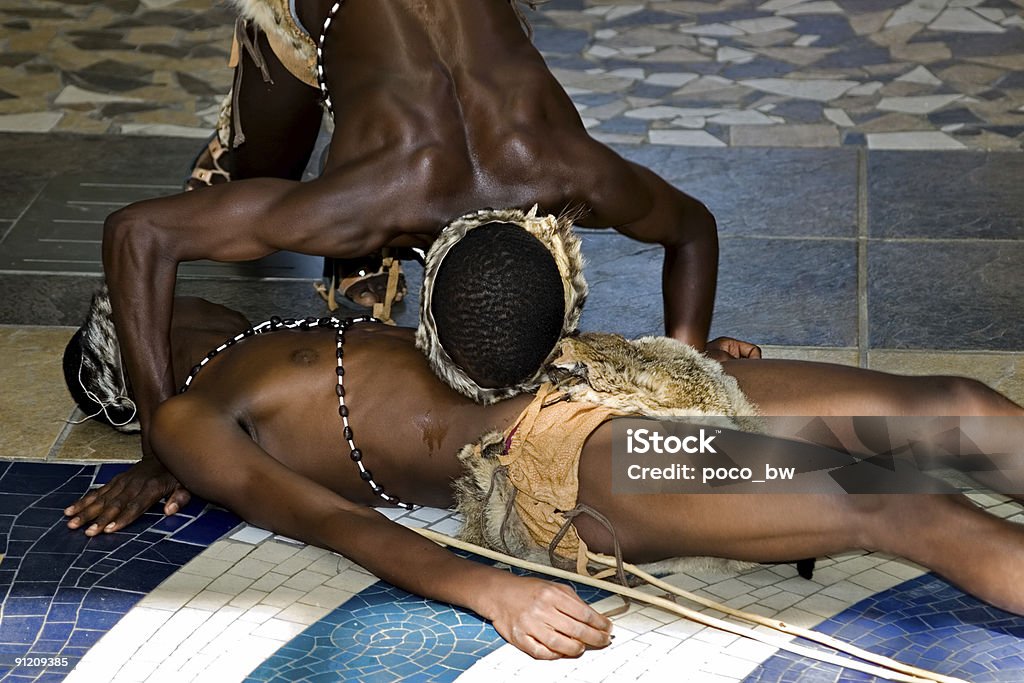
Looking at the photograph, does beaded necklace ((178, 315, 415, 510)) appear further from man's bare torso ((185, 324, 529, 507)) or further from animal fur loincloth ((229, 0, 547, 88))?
animal fur loincloth ((229, 0, 547, 88))

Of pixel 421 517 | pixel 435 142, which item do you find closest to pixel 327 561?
pixel 421 517

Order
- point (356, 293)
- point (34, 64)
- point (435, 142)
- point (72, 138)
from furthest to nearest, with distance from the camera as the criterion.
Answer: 1. point (34, 64)
2. point (72, 138)
3. point (356, 293)
4. point (435, 142)

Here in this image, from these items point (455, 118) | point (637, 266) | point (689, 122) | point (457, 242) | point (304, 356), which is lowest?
point (637, 266)

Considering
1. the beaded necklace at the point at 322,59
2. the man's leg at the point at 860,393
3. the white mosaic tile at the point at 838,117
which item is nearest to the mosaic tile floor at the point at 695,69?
the white mosaic tile at the point at 838,117

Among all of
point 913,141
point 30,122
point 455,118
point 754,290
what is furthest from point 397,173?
point 30,122

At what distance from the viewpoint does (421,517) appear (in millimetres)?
2645

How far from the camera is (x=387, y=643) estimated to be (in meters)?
2.27

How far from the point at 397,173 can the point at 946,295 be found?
1.53 m

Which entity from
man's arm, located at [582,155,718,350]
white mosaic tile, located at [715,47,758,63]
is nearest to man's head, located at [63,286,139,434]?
man's arm, located at [582,155,718,350]

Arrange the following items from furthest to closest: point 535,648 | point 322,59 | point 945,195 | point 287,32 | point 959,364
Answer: point 945,195, point 959,364, point 287,32, point 322,59, point 535,648

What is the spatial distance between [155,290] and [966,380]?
54.2 inches

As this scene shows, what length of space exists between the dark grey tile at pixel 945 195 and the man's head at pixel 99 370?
76.5 inches

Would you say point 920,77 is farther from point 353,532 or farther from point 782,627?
point 353,532

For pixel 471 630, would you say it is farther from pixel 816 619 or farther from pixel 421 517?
pixel 816 619
